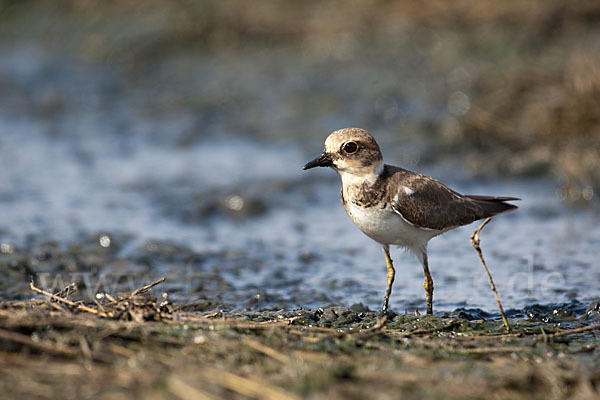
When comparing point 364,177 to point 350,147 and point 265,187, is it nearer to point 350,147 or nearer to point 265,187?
point 350,147

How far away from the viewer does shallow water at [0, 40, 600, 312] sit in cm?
611

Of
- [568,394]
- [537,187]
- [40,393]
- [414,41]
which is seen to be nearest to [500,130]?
[537,187]

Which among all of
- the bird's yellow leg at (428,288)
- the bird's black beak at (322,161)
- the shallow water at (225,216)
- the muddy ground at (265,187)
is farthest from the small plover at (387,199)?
the shallow water at (225,216)

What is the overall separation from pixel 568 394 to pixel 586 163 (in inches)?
212

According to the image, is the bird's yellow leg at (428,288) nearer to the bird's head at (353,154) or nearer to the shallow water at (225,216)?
the shallow water at (225,216)

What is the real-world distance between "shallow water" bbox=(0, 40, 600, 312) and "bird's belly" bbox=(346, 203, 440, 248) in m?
0.78

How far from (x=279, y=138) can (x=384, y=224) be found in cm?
524

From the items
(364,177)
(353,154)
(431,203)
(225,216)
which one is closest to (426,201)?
(431,203)

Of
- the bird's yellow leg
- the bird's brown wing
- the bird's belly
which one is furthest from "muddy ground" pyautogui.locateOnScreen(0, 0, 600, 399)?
the bird's brown wing

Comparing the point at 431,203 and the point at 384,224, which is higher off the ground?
the point at 431,203

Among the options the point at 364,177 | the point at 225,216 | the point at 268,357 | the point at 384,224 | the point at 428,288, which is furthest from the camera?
the point at 225,216

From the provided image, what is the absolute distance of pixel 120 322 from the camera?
410 centimetres

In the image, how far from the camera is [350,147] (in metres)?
5.06

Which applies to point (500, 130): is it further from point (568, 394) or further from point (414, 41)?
point (568, 394)
